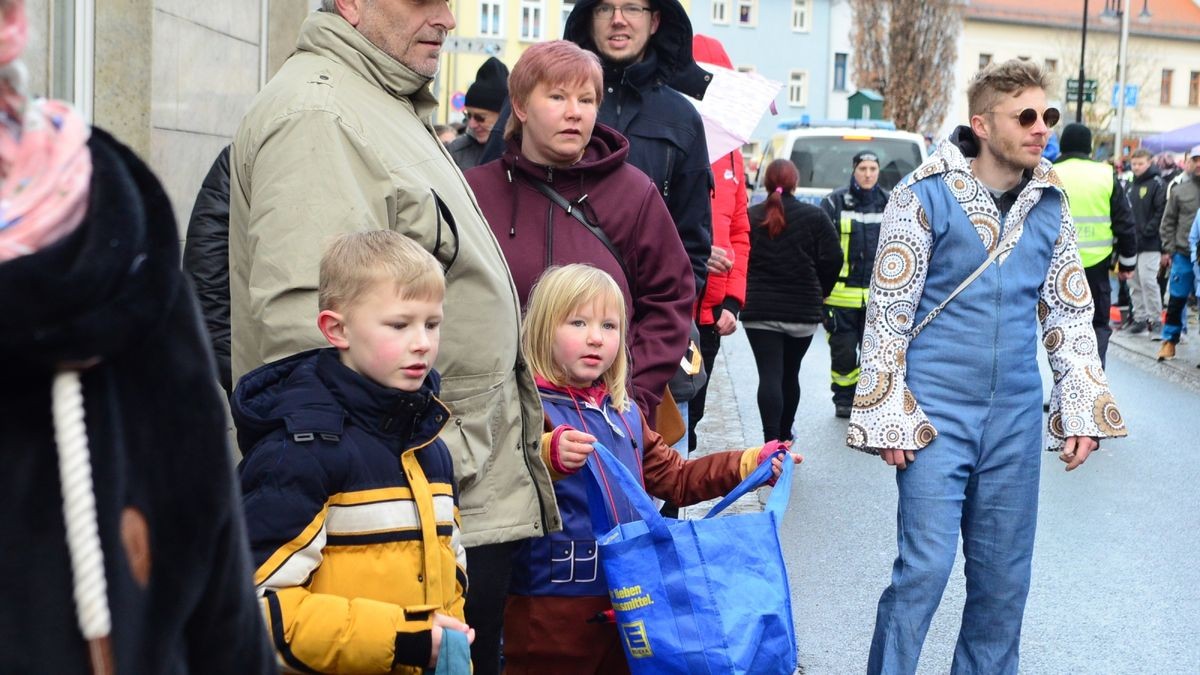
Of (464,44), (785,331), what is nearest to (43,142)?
(785,331)

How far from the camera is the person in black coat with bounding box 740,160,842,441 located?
10359 mm

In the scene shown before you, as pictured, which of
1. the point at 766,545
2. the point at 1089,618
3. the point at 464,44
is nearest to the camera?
the point at 766,545

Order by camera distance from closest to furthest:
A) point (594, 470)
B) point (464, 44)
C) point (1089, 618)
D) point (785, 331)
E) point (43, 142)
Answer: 1. point (43, 142)
2. point (594, 470)
3. point (1089, 618)
4. point (785, 331)
5. point (464, 44)

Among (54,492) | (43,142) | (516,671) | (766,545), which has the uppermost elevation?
(43,142)

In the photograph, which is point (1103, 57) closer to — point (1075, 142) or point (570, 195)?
point (1075, 142)

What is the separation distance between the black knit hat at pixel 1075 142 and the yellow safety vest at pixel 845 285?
1.71 metres

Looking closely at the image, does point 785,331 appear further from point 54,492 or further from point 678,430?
point 54,492

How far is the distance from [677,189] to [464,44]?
1205 centimetres

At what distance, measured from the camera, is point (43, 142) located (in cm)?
138

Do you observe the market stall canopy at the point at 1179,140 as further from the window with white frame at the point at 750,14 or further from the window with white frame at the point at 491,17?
the window with white frame at the point at 750,14

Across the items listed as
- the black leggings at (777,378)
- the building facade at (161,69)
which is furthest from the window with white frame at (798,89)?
the building facade at (161,69)

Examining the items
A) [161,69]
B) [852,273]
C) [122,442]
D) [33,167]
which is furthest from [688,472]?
[852,273]

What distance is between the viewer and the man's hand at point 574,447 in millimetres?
3857

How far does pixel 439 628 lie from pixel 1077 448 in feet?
8.96
